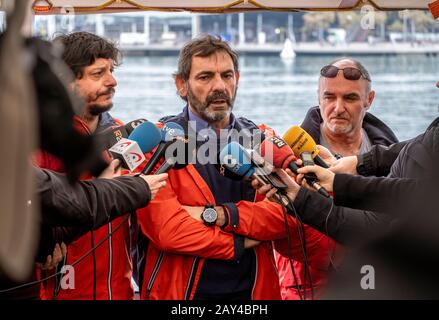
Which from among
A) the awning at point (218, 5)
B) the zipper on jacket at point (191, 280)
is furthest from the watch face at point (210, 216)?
the awning at point (218, 5)

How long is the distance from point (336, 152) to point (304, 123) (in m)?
0.21

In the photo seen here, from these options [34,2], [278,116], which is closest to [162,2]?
[34,2]

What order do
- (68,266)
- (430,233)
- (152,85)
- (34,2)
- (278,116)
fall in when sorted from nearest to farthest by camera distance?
(430,233), (68,266), (34,2), (278,116), (152,85)

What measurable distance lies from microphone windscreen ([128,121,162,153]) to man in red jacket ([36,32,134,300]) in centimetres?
16

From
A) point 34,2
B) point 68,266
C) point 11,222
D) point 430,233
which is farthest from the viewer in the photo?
point 34,2

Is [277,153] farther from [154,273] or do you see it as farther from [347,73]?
[347,73]

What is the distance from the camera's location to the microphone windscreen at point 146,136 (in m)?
2.82

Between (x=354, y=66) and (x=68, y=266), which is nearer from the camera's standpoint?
(x=68, y=266)

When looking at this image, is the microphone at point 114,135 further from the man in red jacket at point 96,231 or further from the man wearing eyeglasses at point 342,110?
the man wearing eyeglasses at point 342,110

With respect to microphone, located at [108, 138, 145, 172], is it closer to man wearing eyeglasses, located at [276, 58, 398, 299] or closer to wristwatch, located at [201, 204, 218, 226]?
wristwatch, located at [201, 204, 218, 226]

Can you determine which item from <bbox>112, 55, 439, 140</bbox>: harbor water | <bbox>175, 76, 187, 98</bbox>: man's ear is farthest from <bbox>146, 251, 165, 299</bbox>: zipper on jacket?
<bbox>112, 55, 439, 140</bbox>: harbor water

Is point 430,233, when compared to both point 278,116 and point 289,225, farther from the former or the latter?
point 278,116

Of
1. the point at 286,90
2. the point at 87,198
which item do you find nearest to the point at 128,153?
the point at 87,198

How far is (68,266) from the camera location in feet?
9.46
